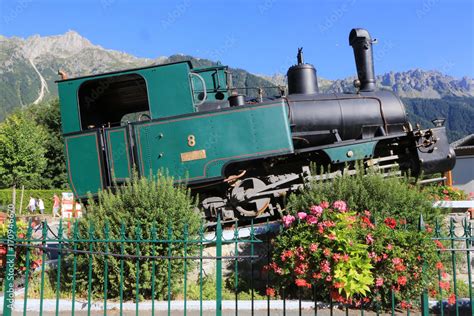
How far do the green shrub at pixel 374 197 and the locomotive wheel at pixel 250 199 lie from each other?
112 cm

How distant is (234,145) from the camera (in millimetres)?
6953

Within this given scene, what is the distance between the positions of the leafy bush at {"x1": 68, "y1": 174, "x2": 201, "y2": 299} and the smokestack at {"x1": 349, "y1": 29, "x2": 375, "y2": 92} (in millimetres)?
5448

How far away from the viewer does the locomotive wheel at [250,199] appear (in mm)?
7070

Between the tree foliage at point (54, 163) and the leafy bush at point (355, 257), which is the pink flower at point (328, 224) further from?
the tree foliage at point (54, 163)

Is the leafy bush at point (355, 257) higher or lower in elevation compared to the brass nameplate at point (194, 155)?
→ lower

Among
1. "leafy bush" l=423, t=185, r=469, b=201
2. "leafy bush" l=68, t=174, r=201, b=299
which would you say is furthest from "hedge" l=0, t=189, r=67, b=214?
"leafy bush" l=423, t=185, r=469, b=201

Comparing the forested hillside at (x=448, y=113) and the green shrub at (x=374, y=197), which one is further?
the forested hillside at (x=448, y=113)

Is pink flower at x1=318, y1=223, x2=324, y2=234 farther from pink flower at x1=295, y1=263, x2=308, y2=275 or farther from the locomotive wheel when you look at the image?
the locomotive wheel

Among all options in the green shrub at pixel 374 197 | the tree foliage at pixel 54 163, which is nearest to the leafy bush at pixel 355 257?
the green shrub at pixel 374 197

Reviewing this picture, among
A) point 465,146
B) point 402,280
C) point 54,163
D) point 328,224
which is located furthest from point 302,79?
point 54,163

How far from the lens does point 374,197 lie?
5840 mm

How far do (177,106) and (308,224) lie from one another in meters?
3.59

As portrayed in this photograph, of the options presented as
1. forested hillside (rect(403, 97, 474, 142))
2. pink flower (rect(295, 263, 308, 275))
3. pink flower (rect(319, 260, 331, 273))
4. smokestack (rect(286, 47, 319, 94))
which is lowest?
pink flower (rect(295, 263, 308, 275))

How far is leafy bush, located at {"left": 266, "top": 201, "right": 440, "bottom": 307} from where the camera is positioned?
3805mm
